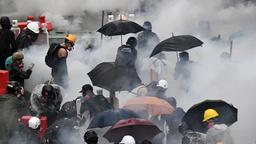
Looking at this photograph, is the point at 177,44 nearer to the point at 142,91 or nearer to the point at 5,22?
the point at 142,91

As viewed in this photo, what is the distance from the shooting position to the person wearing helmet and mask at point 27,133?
24.5ft

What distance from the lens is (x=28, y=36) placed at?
10.3 m

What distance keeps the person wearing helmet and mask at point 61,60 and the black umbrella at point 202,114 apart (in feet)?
9.24

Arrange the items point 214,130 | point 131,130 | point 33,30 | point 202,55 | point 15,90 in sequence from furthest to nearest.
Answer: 1. point 202,55
2. point 33,30
3. point 15,90
4. point 131,130
5. point 214,130

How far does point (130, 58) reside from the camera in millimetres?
10219

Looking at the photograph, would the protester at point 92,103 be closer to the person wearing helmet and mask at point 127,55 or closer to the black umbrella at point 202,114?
the black umbrella at point 202,114

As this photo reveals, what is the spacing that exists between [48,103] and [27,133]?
73 cm

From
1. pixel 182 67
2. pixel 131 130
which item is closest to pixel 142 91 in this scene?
pixel 131 130

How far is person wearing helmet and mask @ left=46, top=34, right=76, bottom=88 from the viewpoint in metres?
9.66

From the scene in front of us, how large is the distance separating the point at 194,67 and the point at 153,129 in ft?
13.8

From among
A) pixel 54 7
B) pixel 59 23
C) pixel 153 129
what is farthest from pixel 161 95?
pixel 54 7

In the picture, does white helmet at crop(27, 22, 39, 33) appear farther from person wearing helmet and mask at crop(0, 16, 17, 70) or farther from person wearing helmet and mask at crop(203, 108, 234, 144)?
person wearing helmet and mask at crop(203, 108, 234, 144)

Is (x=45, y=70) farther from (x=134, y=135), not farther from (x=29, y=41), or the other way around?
(x=134, y=135)

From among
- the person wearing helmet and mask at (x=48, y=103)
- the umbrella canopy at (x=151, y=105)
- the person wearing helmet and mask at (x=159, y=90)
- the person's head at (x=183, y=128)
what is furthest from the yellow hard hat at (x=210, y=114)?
the person wearing helmet and mask at (x=48, y=103)
